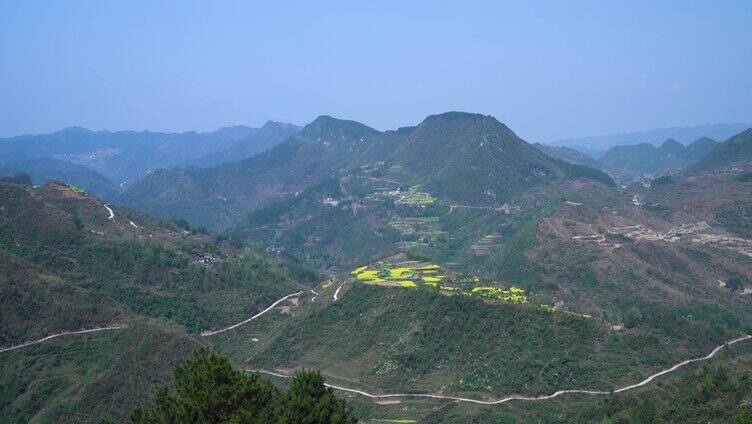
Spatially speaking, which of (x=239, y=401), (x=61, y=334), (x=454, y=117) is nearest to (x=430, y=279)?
(x=61, y=334)

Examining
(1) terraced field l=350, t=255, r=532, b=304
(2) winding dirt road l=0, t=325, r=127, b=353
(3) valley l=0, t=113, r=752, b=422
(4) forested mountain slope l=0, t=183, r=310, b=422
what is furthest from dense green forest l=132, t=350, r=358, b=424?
(1) terraced field l=350, t=255, r=532, b=304

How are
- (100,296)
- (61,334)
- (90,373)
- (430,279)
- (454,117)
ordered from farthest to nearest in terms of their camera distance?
(454,117) → (430,279) → (100,296) → (61,334) → (90,373)

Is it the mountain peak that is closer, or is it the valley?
the valley

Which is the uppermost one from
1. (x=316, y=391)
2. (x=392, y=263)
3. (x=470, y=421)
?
(x=316, y=391)

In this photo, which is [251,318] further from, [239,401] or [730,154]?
[730,154]

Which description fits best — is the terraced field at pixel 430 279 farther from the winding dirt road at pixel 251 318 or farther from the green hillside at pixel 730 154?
the green hillside at pixel 730 154

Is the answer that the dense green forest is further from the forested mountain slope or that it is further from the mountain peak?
the mountain peak

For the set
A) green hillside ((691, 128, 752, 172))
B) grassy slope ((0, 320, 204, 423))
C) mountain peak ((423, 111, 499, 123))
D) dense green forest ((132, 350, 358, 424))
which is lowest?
grassy slope ((0, 320, 204, 423))

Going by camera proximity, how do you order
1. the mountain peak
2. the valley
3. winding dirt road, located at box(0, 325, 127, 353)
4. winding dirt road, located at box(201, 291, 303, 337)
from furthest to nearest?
the mountain peak < winding dirt road, located at box(201, 291, 303, 337) < winding dirt road, located at box(0, 325, 127, 353) < the valley

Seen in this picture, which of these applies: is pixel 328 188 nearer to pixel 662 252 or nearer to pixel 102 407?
pixel 662 252

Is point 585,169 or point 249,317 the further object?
point 585,169

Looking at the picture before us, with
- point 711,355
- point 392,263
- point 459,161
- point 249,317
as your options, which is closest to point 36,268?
point 249,317
